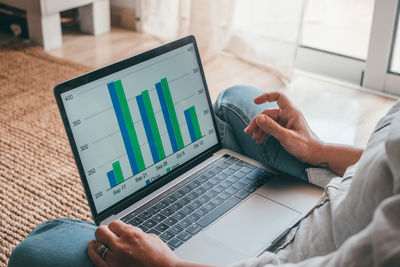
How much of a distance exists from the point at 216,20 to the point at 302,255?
1.98m

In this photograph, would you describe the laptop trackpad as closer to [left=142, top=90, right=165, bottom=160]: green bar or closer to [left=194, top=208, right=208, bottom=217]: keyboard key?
[left=194, top=208, right=208, bottom=217]: keyboard key

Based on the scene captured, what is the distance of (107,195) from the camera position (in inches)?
32.8

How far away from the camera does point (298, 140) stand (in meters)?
1.01

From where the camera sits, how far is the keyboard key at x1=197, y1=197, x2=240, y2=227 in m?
0.85

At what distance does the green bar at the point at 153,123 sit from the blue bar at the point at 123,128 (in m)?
0.06

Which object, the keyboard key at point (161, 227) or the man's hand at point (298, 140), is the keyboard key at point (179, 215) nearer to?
the keyboard key at point (161, 227)

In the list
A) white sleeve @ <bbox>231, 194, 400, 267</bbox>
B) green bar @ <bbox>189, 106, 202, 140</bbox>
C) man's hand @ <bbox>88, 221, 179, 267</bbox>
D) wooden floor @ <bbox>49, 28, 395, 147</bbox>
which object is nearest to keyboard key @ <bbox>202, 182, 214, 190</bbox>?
green bar @ <bbox>189, 106, 202, 140</bbox>

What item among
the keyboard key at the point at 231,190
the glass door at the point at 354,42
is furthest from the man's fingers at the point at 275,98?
the glass door at the point at 354,42

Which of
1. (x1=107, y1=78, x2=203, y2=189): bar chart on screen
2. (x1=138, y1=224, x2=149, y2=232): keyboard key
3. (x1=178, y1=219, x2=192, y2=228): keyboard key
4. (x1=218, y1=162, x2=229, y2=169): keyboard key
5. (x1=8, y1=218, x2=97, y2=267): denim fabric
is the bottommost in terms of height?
(x1=218, y1=162, x2=229, y2=169): keyboard key

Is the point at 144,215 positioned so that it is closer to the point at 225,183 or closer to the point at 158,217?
the point at 158,217

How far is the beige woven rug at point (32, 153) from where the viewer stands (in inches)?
57.6

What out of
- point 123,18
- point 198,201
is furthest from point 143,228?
point 123,18

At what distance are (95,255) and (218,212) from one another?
23 centimetres

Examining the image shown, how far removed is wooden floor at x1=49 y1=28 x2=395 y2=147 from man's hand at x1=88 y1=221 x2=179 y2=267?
1344 mm
